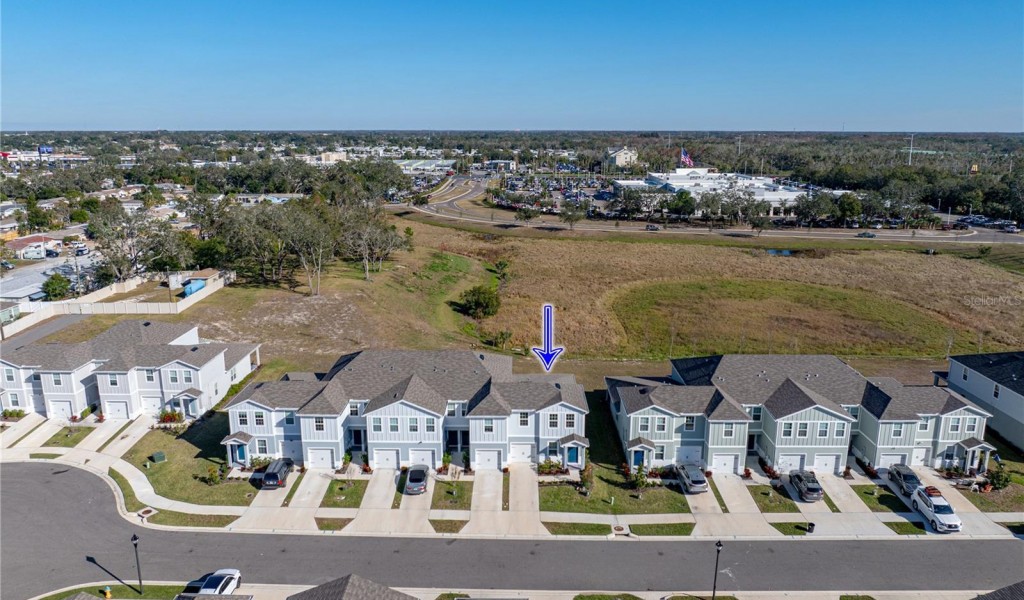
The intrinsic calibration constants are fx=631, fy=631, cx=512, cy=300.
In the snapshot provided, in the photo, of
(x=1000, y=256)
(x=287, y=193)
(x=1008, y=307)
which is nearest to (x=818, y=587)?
(x=1008, y=307)

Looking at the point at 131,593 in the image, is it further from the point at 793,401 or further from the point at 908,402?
the point at 908,402

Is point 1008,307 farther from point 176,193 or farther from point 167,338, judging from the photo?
point 176,193

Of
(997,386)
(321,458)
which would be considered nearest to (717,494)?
(997,386)

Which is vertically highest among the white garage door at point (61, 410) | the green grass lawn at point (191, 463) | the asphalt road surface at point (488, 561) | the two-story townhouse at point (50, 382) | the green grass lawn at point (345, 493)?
the two-story townhouse at point (50, 382)

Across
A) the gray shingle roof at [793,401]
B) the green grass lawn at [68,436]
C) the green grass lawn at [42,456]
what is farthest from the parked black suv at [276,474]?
the gray shingle roof at [793,401]

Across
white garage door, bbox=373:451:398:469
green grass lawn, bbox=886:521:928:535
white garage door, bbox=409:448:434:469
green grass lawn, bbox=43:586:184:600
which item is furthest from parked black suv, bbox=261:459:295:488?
green grass lawn, bbox=886:521:928:535

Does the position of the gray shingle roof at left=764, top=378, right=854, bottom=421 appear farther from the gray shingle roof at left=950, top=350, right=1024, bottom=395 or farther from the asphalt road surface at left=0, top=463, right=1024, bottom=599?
the gray shingle roof at left=950, top=350, right=1024, bottom=395

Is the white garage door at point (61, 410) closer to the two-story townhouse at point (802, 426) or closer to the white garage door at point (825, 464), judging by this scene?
the two-story townhouse at point (802, 426)
